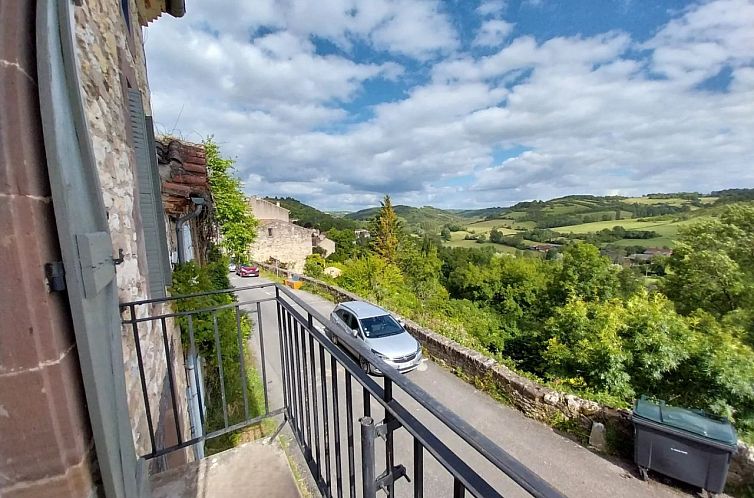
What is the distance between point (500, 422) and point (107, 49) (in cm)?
696

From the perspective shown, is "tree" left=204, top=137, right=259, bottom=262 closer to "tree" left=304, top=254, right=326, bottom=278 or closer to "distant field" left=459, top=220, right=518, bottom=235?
"tree" left=304, top=254, right=326, bottom=278

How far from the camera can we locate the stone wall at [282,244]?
96.7 feet

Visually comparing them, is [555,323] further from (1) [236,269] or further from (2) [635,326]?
(1) [236,269]

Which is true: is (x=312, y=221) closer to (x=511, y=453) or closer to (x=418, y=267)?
(x=418, y=267)

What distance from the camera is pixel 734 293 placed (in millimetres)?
14227

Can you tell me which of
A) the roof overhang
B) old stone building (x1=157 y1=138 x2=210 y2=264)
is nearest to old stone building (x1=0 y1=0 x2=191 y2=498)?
old stone building (x1=157 y1=138 x2=210 y2=264)

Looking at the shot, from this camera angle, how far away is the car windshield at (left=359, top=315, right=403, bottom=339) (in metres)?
7.58

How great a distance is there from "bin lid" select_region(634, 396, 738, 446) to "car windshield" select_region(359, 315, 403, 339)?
4.50m

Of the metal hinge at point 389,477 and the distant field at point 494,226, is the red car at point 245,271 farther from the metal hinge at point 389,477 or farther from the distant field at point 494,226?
the distant field at point 494,226

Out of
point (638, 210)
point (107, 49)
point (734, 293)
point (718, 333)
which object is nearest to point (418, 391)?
point (107, 49)

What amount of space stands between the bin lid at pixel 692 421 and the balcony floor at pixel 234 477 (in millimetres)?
4995

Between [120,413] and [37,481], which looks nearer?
[37,481]

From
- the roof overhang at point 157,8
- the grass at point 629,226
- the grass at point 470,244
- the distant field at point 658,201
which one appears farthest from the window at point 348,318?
the distant field at point 658,201

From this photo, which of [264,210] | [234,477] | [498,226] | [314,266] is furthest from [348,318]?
[498,226]
